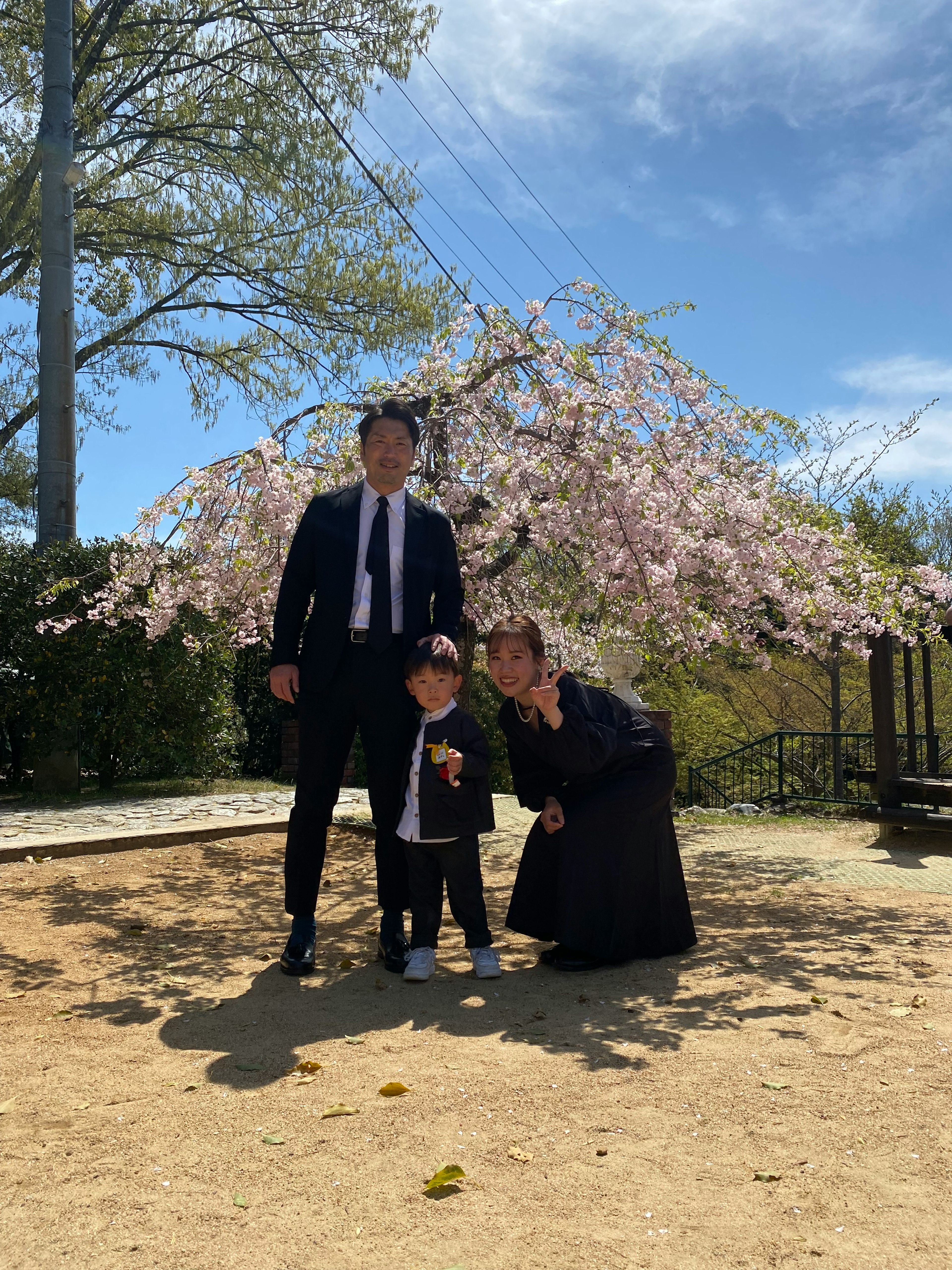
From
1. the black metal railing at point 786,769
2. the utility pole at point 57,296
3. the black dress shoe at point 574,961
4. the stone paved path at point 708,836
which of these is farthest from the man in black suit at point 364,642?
the black metal railing at point 786,769

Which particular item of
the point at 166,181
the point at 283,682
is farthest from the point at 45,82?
the point at 283,682

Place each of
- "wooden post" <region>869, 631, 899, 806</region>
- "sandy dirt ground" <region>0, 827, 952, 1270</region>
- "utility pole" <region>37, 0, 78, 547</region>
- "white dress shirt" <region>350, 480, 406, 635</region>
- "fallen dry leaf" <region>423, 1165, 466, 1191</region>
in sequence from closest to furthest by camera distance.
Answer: "sandy dirt ground" <region>0, 827, 952, 1270</region> < "fallen dry leaf" <region>423, 1165, 466, 1191</region> < "white dress shirt" <region>350, 480, 406, 635</region> < "wooden post" <region>869, 631, 899, 806</region> < "utility pole" <region>37, 0, 78, 547</region>

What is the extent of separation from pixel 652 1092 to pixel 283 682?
1.80 m

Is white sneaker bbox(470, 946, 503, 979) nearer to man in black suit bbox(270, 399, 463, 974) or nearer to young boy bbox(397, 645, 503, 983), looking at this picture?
young boy bbox(397, 645, 503, 983)

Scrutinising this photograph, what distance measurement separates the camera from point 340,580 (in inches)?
139

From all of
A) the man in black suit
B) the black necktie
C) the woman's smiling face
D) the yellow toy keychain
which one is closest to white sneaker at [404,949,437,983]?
the man in black suit

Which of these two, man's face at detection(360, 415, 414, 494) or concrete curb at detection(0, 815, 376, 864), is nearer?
man's face at detection(360, 415, 414, 494)

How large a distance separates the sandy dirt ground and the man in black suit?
39 cm

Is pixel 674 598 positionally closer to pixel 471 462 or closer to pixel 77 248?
pixel 471 462

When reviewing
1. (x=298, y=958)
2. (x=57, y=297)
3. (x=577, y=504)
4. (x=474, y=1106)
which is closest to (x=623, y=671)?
(x=577, y=504)

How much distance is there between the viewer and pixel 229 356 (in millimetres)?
14648

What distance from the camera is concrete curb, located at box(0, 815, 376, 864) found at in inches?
241

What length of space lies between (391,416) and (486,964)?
6.41 ft

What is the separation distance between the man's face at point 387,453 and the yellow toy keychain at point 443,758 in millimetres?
934
